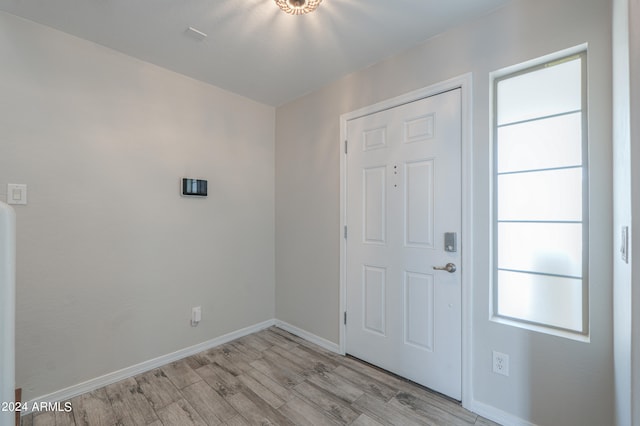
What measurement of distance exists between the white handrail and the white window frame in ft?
7.20

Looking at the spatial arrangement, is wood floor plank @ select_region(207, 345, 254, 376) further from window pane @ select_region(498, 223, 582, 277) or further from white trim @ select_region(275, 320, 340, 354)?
window pane @ select_region(498, 223, 582, 277)

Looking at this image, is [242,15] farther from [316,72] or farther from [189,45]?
[316,72]

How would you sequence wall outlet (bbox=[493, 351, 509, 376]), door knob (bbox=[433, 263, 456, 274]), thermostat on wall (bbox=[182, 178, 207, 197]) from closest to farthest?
wall outlet (bbox=[493, 351, 509, 376]) → door knob (bbox=[433, 263, 456, 274]) → thermostat on wall (bbox=[182, 178, 207, 197])

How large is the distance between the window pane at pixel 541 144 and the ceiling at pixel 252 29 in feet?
2.60

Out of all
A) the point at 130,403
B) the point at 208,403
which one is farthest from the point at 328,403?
the point at 130,403

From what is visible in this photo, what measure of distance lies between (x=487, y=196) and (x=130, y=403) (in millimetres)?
2763

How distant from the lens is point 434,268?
192 cm

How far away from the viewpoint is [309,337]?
2779 millimetres

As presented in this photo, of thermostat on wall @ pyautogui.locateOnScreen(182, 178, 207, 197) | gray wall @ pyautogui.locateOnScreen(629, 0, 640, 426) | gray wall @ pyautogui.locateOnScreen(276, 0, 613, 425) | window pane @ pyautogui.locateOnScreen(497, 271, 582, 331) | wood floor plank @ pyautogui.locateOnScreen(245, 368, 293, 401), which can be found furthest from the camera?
thermostat on wall @ pyautogui.locateOnScreen(182, 178, 207, 197)

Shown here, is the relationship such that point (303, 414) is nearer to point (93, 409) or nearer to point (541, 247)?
point (93, 409)

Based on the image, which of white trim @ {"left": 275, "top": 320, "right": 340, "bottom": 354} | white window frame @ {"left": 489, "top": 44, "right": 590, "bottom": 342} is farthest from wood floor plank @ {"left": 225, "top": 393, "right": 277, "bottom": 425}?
white window frame @ {"left": 489, "top": 44, "right": 590, "bottom": 342}

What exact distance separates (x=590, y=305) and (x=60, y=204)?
329 centimetres

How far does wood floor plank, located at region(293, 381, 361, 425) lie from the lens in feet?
5.65

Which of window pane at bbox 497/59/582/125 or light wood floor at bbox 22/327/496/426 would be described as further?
light wood floor at bbox 22/327/496/426
